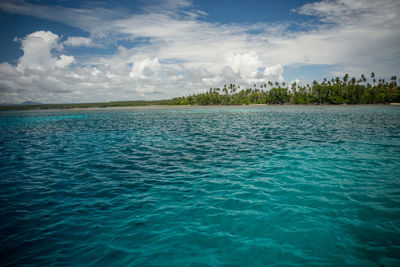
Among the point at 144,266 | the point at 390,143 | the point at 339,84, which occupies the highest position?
the point at 339,84

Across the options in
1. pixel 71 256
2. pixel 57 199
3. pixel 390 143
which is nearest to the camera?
pixel 71 256

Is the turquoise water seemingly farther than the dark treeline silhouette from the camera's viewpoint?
No

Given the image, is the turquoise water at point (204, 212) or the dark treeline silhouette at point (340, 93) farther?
the dark treeline silhouette at point (340, 93)

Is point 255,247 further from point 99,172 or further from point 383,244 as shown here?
point 99,172

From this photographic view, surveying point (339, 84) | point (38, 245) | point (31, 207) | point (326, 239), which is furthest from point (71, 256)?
point (339, 84)

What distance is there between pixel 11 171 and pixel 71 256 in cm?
1324

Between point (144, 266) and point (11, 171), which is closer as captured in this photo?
point (144, 266)

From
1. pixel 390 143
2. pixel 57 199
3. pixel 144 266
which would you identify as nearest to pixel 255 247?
pixel 144 266

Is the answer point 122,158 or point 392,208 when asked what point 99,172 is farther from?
point 392,208

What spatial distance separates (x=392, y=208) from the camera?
8.46m

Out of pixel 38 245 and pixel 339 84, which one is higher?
pixel 339 84

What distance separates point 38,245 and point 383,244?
37.0 feet

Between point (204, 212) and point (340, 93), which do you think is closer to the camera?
point (204, 212)

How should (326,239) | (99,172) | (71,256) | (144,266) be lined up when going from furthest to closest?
(99,172)
(326,239)
(71,256)
(144,266)
